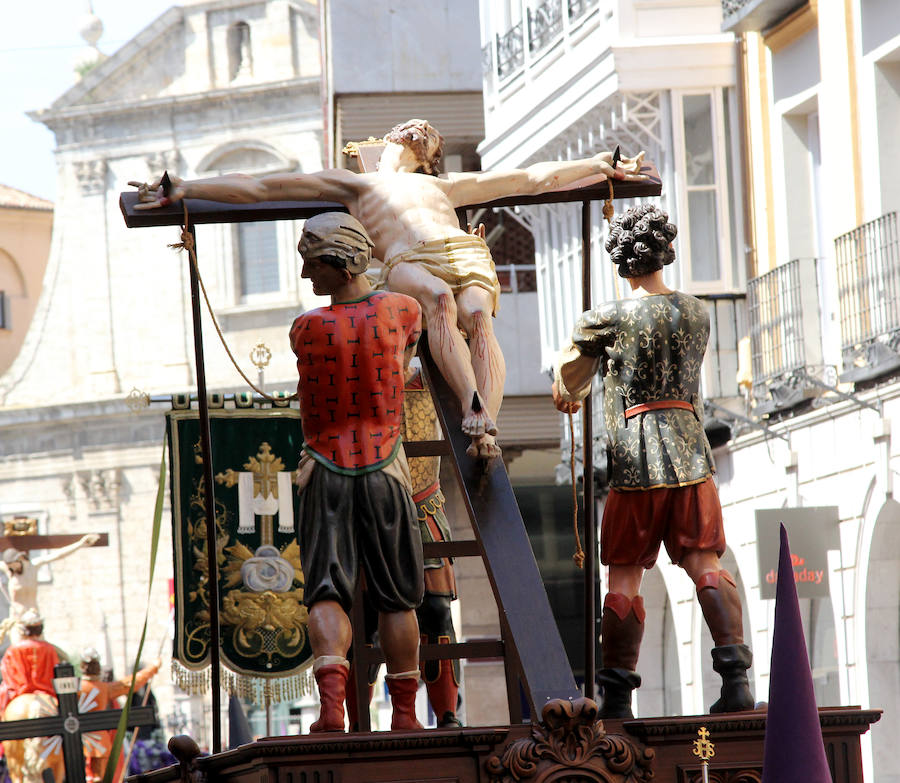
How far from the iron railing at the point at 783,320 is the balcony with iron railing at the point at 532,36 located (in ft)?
11.2

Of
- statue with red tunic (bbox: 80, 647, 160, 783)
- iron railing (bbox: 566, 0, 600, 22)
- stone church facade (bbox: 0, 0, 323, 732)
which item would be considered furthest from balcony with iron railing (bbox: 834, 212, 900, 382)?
stone church facade (bbox: 0, 0, 323, 732)

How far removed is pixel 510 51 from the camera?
22.3 meters

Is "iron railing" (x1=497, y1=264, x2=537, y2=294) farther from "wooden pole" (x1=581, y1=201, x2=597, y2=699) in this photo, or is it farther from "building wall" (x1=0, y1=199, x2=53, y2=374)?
"building wall" (x1=0, y1=199, x2=53, y2=374)

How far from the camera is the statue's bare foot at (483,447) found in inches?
270

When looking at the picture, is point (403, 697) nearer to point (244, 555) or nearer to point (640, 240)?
point (640, 240)

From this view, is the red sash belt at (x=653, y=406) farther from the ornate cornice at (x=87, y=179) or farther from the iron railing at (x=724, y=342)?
the ornate cornice at (x=87, y=179)

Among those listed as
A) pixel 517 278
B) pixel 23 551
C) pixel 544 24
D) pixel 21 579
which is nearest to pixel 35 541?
pixel 23 551

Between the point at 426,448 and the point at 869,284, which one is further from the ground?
the point at 869,284

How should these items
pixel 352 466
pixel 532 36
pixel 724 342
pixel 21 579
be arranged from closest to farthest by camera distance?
pixel 352 466
pixel 724 342
pixel 532 36
pixel 21 579

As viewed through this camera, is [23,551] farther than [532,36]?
Yes

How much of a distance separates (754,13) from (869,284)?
3.03 m

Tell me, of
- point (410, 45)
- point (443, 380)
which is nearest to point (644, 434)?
point (443, 380)

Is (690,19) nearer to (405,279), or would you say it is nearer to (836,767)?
(405,279)

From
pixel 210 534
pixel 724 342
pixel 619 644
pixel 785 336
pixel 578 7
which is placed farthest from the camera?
pixel 578 7
